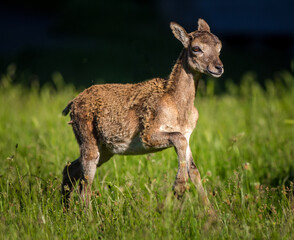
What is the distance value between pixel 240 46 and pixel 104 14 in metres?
5.29

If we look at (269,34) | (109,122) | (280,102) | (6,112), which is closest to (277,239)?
(109,122)

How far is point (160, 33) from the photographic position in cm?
1683

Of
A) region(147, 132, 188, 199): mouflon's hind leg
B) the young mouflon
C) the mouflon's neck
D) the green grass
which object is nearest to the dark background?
the green grass

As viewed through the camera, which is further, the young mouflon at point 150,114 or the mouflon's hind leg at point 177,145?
the young mouflon at point 150,114

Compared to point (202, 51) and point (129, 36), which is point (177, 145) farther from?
point (129, 36)

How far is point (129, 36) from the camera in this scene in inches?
638

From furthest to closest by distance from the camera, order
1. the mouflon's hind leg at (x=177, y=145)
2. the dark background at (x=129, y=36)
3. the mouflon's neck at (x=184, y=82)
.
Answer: the dark background at (x=129, y=36), the mouflon's neck at (x=184, y=82), the mouflon's hind leg at (x=177, y=145)

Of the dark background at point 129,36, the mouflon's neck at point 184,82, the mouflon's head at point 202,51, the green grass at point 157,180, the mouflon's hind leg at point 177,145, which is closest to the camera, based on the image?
the green grass at point 157,180

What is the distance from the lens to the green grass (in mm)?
3637

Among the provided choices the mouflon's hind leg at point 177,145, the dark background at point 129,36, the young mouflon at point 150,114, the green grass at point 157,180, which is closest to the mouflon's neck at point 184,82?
the young mouflon at point 150,114

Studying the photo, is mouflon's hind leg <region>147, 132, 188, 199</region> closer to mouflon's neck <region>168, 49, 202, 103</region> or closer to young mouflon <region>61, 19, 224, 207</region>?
young mouflon <region>61, 19, 224, 207</region>

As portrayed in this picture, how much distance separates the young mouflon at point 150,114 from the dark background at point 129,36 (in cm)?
635

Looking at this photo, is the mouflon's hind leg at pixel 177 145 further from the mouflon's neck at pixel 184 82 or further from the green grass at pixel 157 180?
the mouflon's neck at pixel 184 82

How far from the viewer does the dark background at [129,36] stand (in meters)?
13.4
